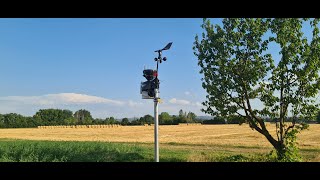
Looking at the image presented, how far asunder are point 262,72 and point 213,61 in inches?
41.0

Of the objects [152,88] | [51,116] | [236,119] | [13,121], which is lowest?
[236,119]

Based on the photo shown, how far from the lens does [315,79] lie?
25.1 ft

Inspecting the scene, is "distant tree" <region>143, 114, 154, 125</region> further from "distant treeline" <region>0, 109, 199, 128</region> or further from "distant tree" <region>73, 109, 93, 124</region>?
"distant tree" <region>73, 109, 93, 124</region>

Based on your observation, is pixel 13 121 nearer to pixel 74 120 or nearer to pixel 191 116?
pixel 74 120

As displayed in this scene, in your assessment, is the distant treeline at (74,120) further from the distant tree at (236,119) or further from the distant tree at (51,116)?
the distant tree at (236,119)

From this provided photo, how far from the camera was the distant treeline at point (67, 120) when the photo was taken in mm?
41500

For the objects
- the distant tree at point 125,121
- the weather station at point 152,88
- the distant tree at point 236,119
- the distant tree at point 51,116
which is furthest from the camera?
the distant tree at point 51,116

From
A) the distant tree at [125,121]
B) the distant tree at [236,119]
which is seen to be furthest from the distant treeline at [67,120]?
the distant tree at [236,119]

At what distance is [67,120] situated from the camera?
45812mm

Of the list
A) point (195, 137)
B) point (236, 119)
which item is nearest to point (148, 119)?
point (195, 137)

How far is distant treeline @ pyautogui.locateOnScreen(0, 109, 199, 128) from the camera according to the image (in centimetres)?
4150

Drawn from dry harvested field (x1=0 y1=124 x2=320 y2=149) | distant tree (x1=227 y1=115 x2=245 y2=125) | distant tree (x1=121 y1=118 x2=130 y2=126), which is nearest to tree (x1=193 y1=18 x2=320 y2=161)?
distant tree (x1=227 y1=115 x2=245 y2=125)
